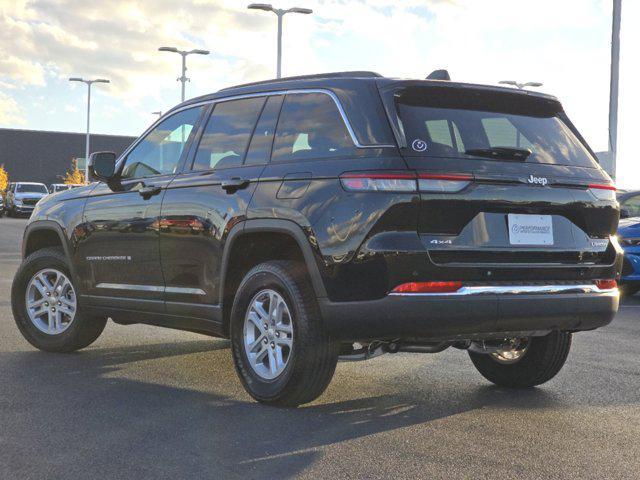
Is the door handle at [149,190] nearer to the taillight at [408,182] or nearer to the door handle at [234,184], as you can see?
the door handle at [234,184]

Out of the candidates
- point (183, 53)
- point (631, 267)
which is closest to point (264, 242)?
point (631, 267)

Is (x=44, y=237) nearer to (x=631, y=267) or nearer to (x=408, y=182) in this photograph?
(x=408, y=182)

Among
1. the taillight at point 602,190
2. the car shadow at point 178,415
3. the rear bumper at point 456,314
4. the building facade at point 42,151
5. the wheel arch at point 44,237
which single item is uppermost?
the building facade at point 42,151

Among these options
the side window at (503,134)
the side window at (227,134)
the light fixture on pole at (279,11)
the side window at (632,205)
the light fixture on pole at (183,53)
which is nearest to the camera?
the side window at (503,134)

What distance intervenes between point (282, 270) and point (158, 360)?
2.10m

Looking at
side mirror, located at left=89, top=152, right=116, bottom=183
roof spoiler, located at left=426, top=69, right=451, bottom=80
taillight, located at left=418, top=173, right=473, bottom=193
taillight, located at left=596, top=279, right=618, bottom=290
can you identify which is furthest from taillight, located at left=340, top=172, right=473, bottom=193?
side mirror, located at left=89, top=152, right=116, bottom=183

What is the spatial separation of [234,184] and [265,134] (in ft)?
1.21

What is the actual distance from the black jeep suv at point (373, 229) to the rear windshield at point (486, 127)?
11mm

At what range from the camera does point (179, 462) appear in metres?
4.34

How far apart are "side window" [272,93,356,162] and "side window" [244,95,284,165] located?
0.05 metres

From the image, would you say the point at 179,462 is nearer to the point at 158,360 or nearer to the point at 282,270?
the point at 282,270

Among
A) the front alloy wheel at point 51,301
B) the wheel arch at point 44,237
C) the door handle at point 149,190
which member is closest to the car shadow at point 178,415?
the front alloy wheel at point 51,301

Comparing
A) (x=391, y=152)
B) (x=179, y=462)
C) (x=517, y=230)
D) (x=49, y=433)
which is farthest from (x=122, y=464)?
(x=517, y=230)

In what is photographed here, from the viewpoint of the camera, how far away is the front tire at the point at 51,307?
291 inches
